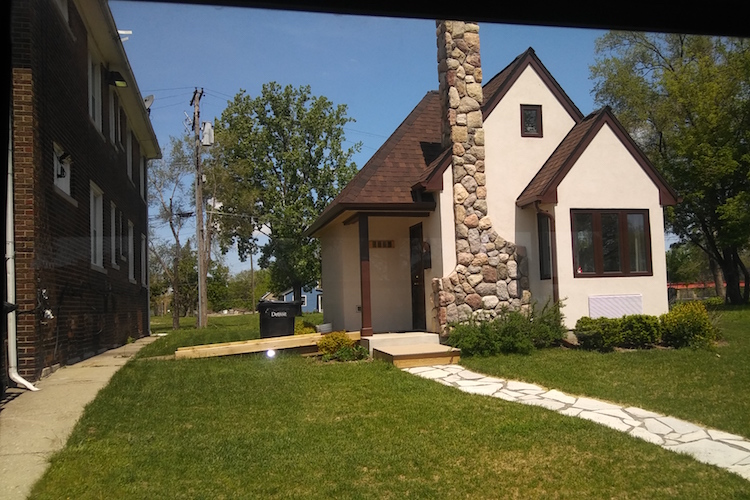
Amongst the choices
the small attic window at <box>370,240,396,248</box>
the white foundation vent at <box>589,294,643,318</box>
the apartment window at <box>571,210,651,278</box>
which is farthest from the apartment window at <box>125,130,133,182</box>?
the white foundation vent at <box>589,294,643,318</box>

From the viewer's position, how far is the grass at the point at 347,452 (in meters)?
3.49

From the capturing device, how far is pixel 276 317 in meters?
7.52

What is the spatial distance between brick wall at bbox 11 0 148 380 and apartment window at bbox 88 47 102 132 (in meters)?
0.06

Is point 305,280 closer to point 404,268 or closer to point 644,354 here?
point 404,268

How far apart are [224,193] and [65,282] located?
1529 millimetres

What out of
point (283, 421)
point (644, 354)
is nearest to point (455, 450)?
point (283, 421)

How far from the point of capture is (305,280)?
21.8 feet

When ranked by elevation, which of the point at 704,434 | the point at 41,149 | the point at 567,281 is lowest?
the point at 704,434

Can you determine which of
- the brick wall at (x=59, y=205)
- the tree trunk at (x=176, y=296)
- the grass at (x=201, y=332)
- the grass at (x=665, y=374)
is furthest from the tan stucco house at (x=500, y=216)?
the brick wall at (x=59, y=205)

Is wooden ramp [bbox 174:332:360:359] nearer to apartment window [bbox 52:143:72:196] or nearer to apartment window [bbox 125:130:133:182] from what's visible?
apartment window [bbox 125:130:133:182]

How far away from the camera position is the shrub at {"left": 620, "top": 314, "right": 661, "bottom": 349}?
859 centimetres

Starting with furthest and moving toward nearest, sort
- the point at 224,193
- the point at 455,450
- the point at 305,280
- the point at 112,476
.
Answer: the point at 305,280 → the point at 224,193 → the point at 455,450 → the point at 112,476

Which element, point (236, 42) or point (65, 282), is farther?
point (65, 282)

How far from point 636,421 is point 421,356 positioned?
11.1 ft
